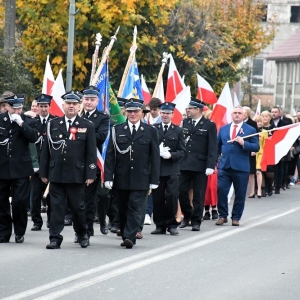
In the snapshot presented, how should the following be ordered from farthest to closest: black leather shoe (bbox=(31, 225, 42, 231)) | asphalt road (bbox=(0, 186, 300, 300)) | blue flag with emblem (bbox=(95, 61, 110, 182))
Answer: blue flag with emblem (bbox=(95, 61, 110, 182))
black leather shoe (bbox=(31, 225, 42, 231))
asphalt road (bbox=(0, 186, 300, 300))

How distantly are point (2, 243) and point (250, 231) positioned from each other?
155 inches

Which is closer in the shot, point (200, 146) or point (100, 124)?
point (100, 124)

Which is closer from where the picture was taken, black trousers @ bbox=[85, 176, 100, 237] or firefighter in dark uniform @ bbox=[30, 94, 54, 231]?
black trousers @ bbox=[85, 176, 100, 237]

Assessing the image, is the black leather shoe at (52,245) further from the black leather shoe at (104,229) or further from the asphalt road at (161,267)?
the black leather shoe at (104,229)

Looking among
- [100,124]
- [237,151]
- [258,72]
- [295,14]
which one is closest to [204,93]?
[237,151]

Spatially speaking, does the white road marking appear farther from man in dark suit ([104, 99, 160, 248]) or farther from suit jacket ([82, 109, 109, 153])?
suit jacket ([82, 109, 109, 153])

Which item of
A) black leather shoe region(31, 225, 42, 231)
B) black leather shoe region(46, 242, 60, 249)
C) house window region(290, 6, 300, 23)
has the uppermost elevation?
house window region(290, 6, 300, 23)

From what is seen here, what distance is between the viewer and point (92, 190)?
14180 mm

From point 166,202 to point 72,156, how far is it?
7.91 feet

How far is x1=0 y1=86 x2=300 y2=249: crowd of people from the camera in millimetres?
13242

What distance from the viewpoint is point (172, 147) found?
50.3 ft

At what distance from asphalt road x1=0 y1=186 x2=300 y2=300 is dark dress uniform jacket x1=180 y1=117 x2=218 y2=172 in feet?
3.12

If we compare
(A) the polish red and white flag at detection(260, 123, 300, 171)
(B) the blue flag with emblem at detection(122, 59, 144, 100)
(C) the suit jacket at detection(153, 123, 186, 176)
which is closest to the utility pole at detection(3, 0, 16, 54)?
(B) the blue flag with emblem at detection(122, 59, 144, 100)

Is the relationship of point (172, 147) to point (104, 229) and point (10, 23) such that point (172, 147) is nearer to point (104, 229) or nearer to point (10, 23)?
point (104, 229)
